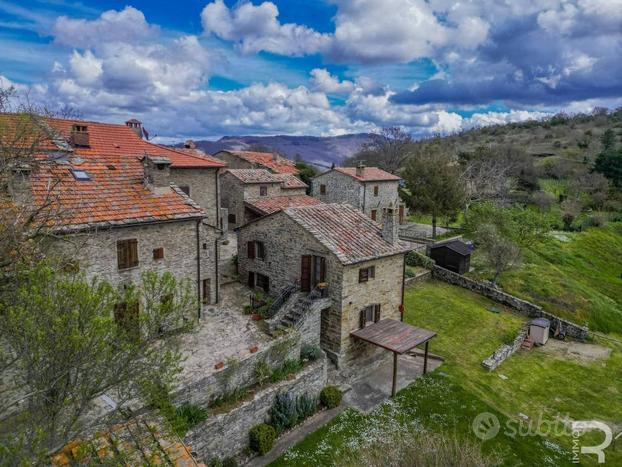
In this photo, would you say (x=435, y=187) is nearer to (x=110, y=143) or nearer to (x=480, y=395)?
(x=480, y=395)

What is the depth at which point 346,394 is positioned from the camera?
21.0 meters

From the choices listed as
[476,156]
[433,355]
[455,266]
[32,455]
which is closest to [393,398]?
[433,355]

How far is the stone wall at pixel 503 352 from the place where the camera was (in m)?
25.2

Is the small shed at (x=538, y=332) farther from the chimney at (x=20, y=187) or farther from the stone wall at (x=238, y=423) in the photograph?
the chimney at (x=20, y=187)

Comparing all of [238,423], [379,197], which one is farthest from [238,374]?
[379,197]

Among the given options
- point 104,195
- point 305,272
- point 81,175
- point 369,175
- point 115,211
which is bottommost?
point 305,272

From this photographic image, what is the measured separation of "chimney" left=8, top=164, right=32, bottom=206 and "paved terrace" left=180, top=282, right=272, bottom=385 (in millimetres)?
8538

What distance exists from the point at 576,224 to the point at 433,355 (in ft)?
165

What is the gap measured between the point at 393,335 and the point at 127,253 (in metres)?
13.6

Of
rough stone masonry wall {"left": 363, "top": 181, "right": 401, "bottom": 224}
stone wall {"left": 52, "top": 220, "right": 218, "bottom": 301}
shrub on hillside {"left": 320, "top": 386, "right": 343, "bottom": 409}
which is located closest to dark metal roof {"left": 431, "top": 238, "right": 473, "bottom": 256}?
rough stone masonry wall {"left": 363, "top": 181, "right": 401, "bottom": 224}

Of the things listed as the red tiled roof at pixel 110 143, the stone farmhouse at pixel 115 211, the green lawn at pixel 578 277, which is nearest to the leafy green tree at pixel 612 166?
the green lawn at pixel 578 277

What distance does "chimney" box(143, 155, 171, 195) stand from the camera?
19.7 meters

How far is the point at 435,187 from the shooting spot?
160ft

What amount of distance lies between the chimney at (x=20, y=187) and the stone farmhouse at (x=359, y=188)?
3656cm
